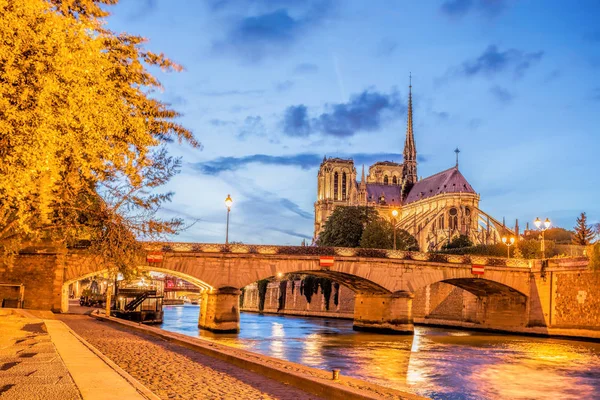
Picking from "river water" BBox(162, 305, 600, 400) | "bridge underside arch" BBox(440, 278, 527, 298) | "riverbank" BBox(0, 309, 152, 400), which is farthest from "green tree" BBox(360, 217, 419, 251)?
"riverbank" BBox(0, 309, 152, 400)

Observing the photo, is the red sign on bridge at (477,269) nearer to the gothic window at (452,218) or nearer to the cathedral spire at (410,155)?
the gothic window at (452,218)

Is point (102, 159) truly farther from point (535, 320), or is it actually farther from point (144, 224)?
point (535, 320)

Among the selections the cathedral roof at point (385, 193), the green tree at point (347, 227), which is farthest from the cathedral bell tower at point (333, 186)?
the green tree at point (347, 227)

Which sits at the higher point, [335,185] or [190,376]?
[335,185]

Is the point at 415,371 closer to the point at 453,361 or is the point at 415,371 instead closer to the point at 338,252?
the point at 453,361

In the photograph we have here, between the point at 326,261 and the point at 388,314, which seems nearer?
the point at 326,261

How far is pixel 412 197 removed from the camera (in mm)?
132250

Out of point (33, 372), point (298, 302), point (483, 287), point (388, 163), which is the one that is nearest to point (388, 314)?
point (483, 287)

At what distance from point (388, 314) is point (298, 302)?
113ft

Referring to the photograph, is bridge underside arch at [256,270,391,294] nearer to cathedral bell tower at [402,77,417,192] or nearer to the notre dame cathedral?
the notre dame cathedral

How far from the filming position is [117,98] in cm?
1318

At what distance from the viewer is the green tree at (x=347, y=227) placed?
77.4 metres

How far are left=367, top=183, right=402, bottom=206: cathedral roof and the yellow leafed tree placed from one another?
12118cm

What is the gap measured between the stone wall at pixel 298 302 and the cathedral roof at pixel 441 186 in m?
40.4
